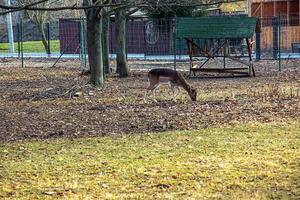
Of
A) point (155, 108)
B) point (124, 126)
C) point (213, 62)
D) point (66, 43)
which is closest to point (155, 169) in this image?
point (124, 126)

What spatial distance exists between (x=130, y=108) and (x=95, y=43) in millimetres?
4807

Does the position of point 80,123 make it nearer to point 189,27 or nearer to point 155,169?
point 155,169

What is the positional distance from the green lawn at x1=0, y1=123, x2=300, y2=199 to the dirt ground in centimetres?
93

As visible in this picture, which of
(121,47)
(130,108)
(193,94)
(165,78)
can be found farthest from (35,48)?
(130,108)

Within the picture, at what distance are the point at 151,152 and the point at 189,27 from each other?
46.1ft

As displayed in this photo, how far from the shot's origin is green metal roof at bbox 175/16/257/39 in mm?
21797

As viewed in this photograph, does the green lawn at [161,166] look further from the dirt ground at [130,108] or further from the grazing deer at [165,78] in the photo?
the grazing deer at [165,78]

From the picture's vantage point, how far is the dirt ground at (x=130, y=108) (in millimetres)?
11180

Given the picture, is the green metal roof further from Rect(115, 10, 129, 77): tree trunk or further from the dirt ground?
Rect(115, 10, 129, 77): tree trunk

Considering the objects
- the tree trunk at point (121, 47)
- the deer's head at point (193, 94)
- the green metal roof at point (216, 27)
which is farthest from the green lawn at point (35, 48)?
the deer's head at point (193, 94)

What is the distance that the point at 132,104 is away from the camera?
14.4 m

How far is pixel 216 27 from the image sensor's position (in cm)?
2217

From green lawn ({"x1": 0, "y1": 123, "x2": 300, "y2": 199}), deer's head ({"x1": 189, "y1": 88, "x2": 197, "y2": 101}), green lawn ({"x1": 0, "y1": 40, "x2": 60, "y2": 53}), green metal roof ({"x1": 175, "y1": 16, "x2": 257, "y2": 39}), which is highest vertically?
green metal roof ({"x1": 175, "y1": 16, "x2": 257, "y2": 39})

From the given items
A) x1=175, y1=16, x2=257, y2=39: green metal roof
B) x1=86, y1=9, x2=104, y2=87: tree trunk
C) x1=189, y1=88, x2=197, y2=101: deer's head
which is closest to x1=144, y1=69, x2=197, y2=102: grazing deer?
x1=189, y1=88, x2=197, y2=101: deer's head
